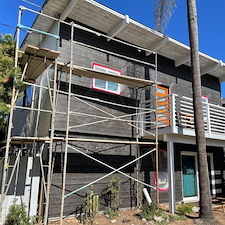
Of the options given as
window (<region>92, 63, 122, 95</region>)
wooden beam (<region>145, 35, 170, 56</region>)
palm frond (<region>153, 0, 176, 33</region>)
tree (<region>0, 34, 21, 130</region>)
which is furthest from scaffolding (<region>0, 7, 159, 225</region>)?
palm frond (<region>153, 0, 176, 33</region>)

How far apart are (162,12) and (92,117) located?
189 inches

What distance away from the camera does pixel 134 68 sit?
354 inches

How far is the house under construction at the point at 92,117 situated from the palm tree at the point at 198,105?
0.85 metres

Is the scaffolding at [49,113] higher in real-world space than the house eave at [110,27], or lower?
lower

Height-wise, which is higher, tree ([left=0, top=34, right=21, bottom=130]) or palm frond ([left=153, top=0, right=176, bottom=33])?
palm frond ([left=153, top=0, right=176, bottom=33])

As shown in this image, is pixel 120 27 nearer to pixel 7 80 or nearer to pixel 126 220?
pixel 7 80

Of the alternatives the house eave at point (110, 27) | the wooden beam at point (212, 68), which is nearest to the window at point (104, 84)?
the house eave at point (110, 27)

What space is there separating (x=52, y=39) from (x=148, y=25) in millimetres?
3667

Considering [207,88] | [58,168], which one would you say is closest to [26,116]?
[58,168]

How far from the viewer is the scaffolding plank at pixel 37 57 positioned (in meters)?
5.08

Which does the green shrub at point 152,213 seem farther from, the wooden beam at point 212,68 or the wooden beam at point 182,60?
the wooden beam at point 212,68

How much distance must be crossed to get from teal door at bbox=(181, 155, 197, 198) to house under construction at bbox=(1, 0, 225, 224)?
4cm

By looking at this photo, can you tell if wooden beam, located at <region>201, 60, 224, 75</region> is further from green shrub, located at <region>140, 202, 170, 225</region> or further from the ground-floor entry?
green shrub, located at <region>140, 202, 170, 225</region>

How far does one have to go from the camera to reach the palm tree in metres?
6.29
